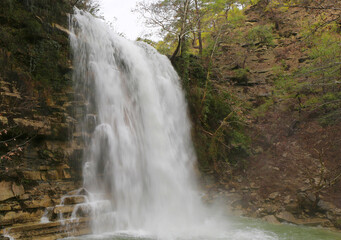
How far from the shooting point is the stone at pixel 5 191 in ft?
16.5

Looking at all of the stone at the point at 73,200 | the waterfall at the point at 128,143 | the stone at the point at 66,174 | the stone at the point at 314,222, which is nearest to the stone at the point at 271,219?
the stone at the point at 314,222

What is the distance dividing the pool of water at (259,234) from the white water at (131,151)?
103mm

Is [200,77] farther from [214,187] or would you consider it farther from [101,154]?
[101,154]

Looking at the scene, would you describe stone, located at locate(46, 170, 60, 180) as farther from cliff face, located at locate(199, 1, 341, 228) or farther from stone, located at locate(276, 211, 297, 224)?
stone, located at locate(276, 211, 297, 224)

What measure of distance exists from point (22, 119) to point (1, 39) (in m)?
2.06

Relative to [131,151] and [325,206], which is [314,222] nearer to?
[325,206]

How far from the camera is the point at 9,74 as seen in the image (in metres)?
5.76

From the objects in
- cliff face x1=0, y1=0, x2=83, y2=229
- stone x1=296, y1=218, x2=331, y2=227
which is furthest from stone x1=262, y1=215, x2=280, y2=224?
cliff face x1=0, y1=0, x2=83, y2=229

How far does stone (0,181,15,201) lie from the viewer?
502cm

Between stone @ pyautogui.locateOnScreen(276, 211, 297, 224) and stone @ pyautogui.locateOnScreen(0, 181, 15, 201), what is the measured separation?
810cm

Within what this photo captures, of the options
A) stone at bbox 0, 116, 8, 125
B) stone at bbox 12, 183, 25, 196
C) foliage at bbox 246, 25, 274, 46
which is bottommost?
stone at bbox 12, 183, 25, 196

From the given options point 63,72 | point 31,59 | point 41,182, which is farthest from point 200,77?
point 41,182

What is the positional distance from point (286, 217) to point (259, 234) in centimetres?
231

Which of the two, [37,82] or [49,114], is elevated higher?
[37,82]
